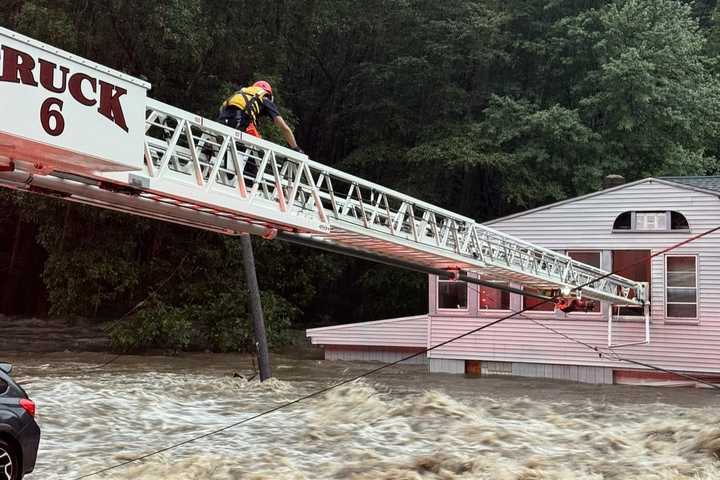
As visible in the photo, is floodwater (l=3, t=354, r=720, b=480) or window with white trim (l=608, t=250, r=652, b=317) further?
window with white trim (l=608, t=250, r=652, b=317)

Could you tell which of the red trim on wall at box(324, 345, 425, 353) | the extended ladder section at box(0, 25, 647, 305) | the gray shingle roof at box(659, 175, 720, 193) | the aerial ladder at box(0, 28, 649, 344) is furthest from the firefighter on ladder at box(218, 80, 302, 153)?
the red trim on wall at box(324, 345, 425, 353)

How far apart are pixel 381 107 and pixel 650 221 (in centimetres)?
1766

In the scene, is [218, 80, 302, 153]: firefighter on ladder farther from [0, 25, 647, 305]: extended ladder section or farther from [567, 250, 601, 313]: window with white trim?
[567, 250, 601, 313]: window with white trim

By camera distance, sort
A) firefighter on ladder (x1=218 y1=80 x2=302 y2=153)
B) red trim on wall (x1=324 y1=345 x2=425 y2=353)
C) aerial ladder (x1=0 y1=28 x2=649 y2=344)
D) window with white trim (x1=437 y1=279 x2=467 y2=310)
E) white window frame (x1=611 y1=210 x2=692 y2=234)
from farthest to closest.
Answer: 1. red trim on wall (x1=324 y1=345 x2=425 y2=353)
2. window with white trim (x1=437 y1=279 x2=467 y2=310)
3. white window frame (x1=611 y1=210 x2=692 y2=234)
4. firefighter on ladder (x1=218 y1=80 x2=302 y2=153)
5. aerial ladder (x1=0 y1=28 x2=649 y2=344)

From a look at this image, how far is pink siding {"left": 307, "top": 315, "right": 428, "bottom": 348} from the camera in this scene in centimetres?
2612

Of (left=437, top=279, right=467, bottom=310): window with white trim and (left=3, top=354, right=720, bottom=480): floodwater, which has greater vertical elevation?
(left=437, top=279, right=467, bottom=310): window with white trim

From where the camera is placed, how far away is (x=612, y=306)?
878 inches

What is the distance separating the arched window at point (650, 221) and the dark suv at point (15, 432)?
17.4 m

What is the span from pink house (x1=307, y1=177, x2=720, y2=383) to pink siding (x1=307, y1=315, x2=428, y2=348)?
1.19 metres

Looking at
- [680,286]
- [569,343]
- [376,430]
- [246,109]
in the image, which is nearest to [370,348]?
[569,343]

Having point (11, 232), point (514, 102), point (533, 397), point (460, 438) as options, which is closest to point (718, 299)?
point (533, 397)

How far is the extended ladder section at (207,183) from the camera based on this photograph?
279 inches

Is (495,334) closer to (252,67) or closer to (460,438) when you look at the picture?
(460,438)

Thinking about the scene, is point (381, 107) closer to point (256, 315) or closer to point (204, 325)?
point (204, 325)
